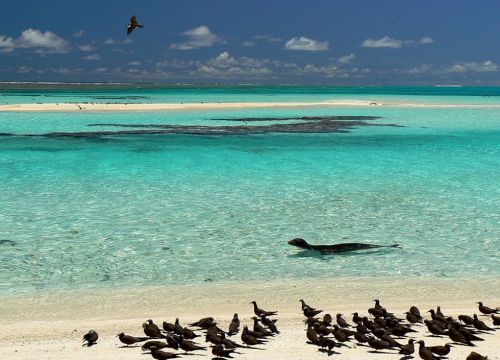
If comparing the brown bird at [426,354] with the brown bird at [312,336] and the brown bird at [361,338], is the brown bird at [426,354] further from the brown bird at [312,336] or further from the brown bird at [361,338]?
the brown bird at [312,336]

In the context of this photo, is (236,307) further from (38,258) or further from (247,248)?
(38,258)

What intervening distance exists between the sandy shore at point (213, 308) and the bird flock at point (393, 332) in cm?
11

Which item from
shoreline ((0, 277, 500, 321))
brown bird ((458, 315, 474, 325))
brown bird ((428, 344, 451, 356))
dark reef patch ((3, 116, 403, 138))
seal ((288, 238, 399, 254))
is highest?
dark reef patch ((3, 116, 403, 138))

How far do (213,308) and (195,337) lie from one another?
1847 mm

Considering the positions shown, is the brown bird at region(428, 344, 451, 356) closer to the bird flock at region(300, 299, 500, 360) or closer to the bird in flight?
the bird flock at region(300, 299, 500, 360)

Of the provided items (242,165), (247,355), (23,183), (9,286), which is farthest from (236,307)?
(242,165)

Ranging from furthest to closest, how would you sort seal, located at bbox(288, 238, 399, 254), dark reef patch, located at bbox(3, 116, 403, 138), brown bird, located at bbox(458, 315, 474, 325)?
dark reef patch, located at bbox(3, 116, 403, 138)
seal, located at bbox(288, 238, 399, 254)
brown bird, located at bbox(458, 315, 474, 325)

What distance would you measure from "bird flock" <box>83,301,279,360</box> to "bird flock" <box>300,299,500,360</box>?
0.60 meters

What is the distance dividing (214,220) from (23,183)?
26.9 ft

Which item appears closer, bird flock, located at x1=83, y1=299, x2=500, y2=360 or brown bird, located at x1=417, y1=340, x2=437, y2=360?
brown bird, located at x1=417, y1=340, x2=437, y2=360

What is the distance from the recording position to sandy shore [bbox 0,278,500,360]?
7621mm

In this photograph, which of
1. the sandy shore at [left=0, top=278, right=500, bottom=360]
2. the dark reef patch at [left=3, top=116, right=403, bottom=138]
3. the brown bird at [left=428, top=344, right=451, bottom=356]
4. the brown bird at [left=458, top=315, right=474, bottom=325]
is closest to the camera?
the brown bird at [left=428, top=344, right=451, bottom=356]

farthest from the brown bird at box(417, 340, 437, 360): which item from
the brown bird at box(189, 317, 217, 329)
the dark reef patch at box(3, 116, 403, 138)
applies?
the dark reef patch at box(3, 116, 403, 138)

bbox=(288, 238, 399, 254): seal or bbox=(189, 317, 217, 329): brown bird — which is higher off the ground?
bbox=(189, 317, 217, 329): brown bird
